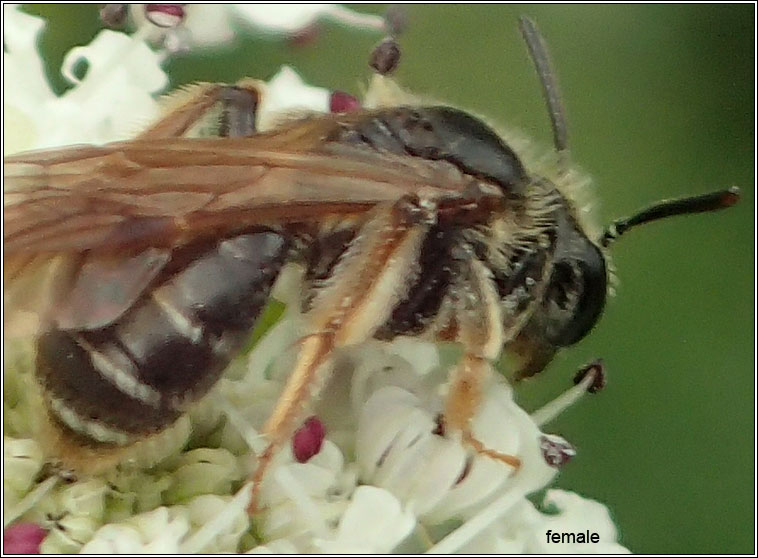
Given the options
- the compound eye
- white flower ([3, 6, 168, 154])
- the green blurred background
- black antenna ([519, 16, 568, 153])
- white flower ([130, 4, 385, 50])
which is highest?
black antenna ([519, 16, 568, 153])

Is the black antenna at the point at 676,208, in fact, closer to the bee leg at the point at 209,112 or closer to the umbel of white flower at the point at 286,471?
the umbel of white flower at the point at 286,471

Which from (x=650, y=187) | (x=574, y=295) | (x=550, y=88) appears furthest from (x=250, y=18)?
(x=650, y=187)

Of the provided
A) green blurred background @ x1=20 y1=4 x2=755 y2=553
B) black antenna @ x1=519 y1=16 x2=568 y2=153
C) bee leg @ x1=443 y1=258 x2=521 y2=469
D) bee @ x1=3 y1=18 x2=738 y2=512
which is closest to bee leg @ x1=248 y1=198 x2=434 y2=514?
bee @ x1=3 y1=18 x2=738 y2=512

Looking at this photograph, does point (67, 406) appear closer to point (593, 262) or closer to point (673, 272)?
point (593, 262)

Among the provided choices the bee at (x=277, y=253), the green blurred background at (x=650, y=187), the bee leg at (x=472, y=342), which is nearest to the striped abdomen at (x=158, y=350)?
the bee at (x=277, y=253)

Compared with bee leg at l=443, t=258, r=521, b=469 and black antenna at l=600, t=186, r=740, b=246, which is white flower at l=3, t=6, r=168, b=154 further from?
black antenna at l=600, t=186, r=740, b=246

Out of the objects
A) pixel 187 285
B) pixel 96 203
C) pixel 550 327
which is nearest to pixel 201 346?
pixel 187 285
